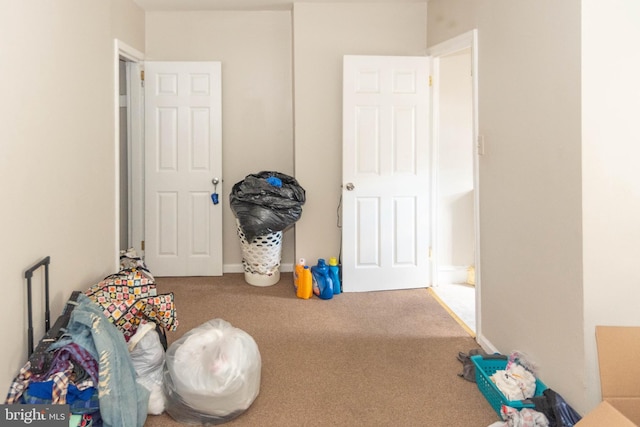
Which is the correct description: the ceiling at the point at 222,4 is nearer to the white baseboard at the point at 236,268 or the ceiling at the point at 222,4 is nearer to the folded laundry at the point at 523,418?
the white baseboard at the point at 236,268

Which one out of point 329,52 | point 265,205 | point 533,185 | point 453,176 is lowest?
point 265,205

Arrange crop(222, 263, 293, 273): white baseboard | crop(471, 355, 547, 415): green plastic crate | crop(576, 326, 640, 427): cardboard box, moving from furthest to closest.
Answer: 1. crop(222, 263, 293, 273): white baseboard
2. crop(471, 355, 547, 415): green plastic crate
3. crop(576, 326, 640, 427): cardboard box

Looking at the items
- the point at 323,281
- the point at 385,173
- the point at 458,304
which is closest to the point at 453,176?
the point at 385,173

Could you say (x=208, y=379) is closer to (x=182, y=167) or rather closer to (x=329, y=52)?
(x=182, y=167)

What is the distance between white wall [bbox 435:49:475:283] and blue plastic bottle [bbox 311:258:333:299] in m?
1.16

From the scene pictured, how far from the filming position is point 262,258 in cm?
382

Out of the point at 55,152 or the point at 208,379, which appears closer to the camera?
the point at 208,379

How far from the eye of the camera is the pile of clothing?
1762mm

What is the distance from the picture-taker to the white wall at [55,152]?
1.92m

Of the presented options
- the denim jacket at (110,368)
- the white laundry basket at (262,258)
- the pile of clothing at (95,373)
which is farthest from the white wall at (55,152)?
the white laundry basket at (262,258)

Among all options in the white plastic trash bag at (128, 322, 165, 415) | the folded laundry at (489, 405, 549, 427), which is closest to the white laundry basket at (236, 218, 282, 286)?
the white plastic trash bag at (128, 322, 165, 415)

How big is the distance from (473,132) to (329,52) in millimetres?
1740

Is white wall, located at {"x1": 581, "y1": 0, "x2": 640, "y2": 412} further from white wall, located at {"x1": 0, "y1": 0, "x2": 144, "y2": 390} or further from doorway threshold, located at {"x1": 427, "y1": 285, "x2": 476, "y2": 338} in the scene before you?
white wall, located at {"x1": 0, "y1": 0, "x2": 144, "y2": 390}

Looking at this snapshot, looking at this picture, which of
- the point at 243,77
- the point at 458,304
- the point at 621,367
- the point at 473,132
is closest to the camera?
the point at 621,367
